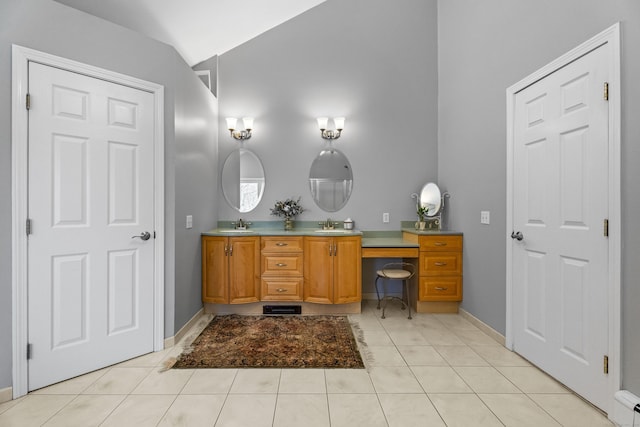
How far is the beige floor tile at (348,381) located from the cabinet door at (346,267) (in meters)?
1.16

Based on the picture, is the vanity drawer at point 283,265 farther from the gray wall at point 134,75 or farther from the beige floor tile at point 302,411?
the beige floor tile at point 302,411

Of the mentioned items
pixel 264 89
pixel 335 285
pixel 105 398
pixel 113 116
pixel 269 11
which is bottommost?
pixel 105 398

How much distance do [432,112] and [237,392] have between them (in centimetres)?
377

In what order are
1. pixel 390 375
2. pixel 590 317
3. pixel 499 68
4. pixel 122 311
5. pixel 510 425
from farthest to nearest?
pixel 499 68, pixel 122 311, pixel 390 375, pixel 590 317, pixel 510 425

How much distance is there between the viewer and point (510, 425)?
1665 mm

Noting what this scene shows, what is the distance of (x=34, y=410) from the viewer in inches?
70.4

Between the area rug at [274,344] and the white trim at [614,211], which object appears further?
the area rug at [274,344]

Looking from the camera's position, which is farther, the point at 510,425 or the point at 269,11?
the point at 269,11

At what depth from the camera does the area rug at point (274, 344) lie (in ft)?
7.77

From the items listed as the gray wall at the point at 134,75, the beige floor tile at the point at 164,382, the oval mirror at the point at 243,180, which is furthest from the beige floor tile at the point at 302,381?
the oval mirror at the point at 243,180

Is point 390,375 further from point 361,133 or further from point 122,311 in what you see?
point 361,133

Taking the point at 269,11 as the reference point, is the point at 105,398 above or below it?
below

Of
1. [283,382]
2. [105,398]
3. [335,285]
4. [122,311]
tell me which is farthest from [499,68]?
[105,398]

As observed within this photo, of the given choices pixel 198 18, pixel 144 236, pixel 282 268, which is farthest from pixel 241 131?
pixel 144 236
